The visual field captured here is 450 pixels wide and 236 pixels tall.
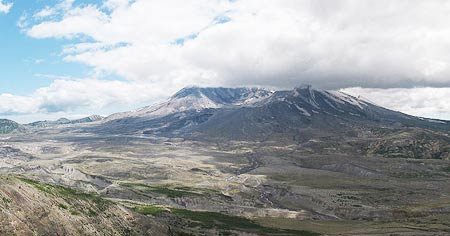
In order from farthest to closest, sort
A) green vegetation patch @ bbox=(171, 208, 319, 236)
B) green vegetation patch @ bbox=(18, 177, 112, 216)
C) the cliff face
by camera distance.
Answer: green vegetation patch @ bbox=(171, 208, 319, 236)
green vegetation patch @ bbox=(18, 177, 112, 216)
the cliff face

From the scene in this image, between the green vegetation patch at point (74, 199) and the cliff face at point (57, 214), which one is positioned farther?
the green vegetation patch at point (74, 199)

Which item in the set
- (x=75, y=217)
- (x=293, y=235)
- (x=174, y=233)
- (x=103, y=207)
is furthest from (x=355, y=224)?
(x=75, y=217)

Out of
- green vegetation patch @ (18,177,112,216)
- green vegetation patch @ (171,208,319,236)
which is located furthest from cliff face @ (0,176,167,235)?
green vegetation patch @ (171,208,319,236)

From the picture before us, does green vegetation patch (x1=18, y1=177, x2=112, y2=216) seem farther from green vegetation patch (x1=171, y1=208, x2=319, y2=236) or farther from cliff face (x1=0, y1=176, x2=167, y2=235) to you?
green vegetation patch (x1=171, y1=208, x2=319, y2=236)

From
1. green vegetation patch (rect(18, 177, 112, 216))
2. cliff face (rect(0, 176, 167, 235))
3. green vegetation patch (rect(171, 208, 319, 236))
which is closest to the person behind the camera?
cliff face (rect(0, 176, 167, 235))

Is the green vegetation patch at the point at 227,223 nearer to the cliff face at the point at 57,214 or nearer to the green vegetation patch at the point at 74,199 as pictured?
the cliff face at the point at 57,214

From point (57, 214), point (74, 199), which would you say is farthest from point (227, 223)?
point (57, 214)

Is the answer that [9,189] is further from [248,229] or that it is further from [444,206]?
[444,206]

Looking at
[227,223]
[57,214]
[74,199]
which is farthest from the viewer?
[227,223]

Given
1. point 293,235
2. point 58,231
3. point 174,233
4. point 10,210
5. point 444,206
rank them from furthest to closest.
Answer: point 444,206
point 293,235
point 174,233
point 58,231
point 10,210

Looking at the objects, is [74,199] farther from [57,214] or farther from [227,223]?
[227,223]

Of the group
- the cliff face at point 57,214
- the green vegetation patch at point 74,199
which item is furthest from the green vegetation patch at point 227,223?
the green vegetation patch at point 74,199
